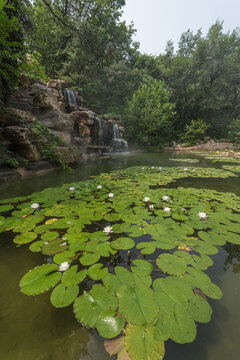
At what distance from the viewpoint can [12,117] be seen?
3.63 m

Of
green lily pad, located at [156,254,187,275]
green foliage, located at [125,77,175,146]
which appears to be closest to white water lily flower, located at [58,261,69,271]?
green lily pad, located at [156,254,187,275]

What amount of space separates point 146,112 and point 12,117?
39.8ft

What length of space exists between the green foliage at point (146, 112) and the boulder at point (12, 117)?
11.4m

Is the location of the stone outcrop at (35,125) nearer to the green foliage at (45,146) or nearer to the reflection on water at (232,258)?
the green foliage at (45,146)

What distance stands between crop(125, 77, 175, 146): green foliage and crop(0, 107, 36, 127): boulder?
11.4 m

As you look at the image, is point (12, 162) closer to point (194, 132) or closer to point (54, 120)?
point (54, 120)

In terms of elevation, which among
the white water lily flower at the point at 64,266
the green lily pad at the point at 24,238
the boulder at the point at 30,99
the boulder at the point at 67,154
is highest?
the boulder at the point at 30,99

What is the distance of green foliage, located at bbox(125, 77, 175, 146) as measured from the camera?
13.6 meters

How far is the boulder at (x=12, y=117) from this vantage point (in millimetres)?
3461

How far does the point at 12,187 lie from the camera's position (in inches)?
104

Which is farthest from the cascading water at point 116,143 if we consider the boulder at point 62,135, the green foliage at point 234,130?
the green foliage at point 234,130

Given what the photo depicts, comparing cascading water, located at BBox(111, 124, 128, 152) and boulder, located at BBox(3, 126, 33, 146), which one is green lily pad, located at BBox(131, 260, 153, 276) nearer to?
boulder, located at BBox(3, 126, 33, 146)

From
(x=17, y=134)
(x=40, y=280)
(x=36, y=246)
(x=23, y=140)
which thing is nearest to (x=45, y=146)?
(x=23, y=140)

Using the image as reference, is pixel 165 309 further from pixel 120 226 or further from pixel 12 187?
pixel 12 187
